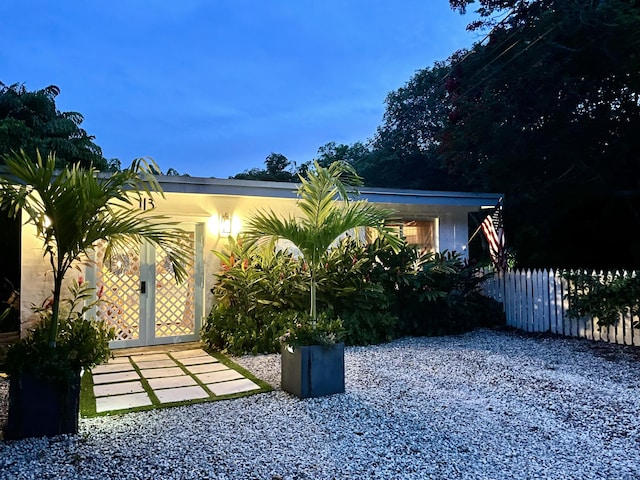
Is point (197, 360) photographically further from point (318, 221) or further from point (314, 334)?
point (318, 221)

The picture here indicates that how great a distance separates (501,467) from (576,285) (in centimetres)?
507

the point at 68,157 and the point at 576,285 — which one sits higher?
the point at 68,157

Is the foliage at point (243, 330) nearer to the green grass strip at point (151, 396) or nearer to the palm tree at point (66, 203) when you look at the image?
the green grass strip at point (151, 396)

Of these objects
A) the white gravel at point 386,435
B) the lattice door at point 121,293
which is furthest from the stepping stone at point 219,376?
the lattice door at point 121,293

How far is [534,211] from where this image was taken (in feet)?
34.2

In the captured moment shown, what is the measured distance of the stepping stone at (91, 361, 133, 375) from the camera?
5334 mm

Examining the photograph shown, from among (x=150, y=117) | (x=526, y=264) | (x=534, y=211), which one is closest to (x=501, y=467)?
(x=534, y=211)

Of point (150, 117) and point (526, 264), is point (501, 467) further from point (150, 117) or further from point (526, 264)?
point (150, 117)

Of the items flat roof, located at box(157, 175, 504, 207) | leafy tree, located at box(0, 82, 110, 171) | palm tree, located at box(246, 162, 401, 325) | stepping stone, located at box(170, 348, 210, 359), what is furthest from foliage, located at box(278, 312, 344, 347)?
leafy tree, located at box(0, 82, 110, 171)

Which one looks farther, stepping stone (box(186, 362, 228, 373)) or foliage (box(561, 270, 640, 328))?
foliage (box(561, 270, 640, 328))

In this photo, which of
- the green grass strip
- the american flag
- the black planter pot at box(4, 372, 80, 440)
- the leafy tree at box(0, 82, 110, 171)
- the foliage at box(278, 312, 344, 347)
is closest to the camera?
the black planter pot at box(4, 372, 80, 440)

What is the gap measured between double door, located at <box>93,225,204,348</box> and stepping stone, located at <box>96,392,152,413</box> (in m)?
2.60

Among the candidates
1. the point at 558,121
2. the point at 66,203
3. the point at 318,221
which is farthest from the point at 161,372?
the point at 558,121

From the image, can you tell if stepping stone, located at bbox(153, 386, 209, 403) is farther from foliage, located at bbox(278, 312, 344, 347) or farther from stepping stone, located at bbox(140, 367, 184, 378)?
foliage, located at bbox(278, 312, 344, 347)
